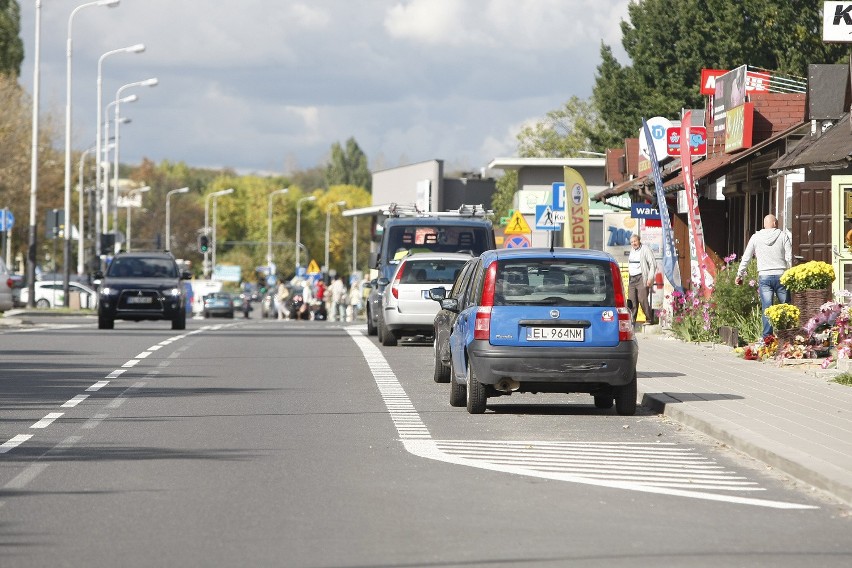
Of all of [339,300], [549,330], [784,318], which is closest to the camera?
[549,330]

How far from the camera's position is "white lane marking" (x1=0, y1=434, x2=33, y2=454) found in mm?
12514

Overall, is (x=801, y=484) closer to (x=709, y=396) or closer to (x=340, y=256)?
(x=709, y=396)

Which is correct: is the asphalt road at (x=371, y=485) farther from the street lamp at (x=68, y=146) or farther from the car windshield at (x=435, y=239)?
the street lamp at (x=68, y=146)

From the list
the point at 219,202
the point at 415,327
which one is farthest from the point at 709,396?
the point at 219,202

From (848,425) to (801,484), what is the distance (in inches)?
124

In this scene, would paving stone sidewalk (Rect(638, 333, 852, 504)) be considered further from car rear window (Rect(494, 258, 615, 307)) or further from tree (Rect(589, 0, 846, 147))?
tree (Rect(589, 0, 846, 147))

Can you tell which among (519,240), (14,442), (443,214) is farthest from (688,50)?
(14,442)

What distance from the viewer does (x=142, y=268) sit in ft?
127

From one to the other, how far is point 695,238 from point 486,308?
41.6 feet

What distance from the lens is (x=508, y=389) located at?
15.7 meters

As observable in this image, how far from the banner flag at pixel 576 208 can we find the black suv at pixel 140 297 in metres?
8.63

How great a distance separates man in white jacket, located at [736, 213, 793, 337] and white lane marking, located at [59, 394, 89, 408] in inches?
366

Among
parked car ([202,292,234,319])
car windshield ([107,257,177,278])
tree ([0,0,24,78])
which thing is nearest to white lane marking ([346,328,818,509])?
car windshield ([107,257,177,278])

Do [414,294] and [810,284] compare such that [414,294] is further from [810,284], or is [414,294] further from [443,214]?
[443,214]
